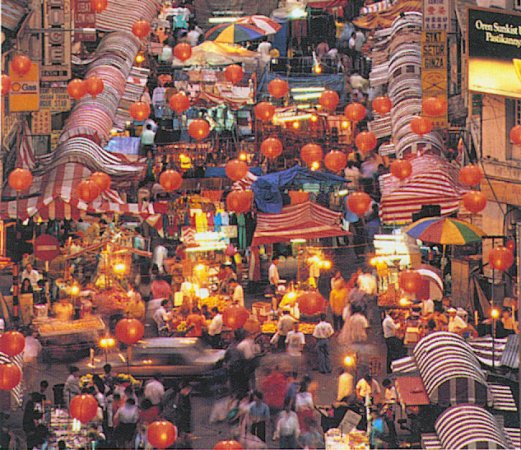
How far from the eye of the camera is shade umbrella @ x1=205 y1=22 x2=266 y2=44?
104 ft

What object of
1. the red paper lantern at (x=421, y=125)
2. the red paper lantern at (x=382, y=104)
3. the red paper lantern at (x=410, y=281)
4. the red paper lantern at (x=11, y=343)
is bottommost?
the red paper lantern at (x=11, y=343)

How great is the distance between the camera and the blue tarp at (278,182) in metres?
23.5

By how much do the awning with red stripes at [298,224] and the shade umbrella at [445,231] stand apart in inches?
93.6

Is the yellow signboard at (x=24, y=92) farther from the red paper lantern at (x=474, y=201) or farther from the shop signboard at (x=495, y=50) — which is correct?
the shop signboard at (x=495, y=50)

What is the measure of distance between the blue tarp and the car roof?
15.7 ft

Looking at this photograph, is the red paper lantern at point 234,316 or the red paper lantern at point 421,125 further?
the red paper lantern at point 421,125

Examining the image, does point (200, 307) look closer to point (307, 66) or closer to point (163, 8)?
point (307, 66)

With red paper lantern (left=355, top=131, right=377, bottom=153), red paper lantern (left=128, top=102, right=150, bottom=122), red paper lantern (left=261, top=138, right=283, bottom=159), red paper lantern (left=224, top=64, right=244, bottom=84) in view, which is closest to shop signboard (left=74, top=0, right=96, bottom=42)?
red paper lantern (left=128, top=102, right=150, bottom=122)

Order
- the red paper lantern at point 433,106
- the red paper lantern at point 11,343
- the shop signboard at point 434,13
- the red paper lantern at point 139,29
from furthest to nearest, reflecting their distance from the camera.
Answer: the red paper lantern at point 139,29
the shop signboard at point 434,13
the red paper lantern at point 433,106
the red paper lantern at point 11,343

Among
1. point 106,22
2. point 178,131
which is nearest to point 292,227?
point 178,131

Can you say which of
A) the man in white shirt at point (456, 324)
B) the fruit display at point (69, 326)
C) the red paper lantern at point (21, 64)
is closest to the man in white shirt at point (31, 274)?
the fruit display at point (69, 326)

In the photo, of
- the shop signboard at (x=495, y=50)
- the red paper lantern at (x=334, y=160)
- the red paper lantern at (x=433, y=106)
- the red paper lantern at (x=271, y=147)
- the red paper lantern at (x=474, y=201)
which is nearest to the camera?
the red paper lantern at (x=474, y=201)

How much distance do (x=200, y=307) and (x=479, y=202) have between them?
4.86 m

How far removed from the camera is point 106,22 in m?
30.5
